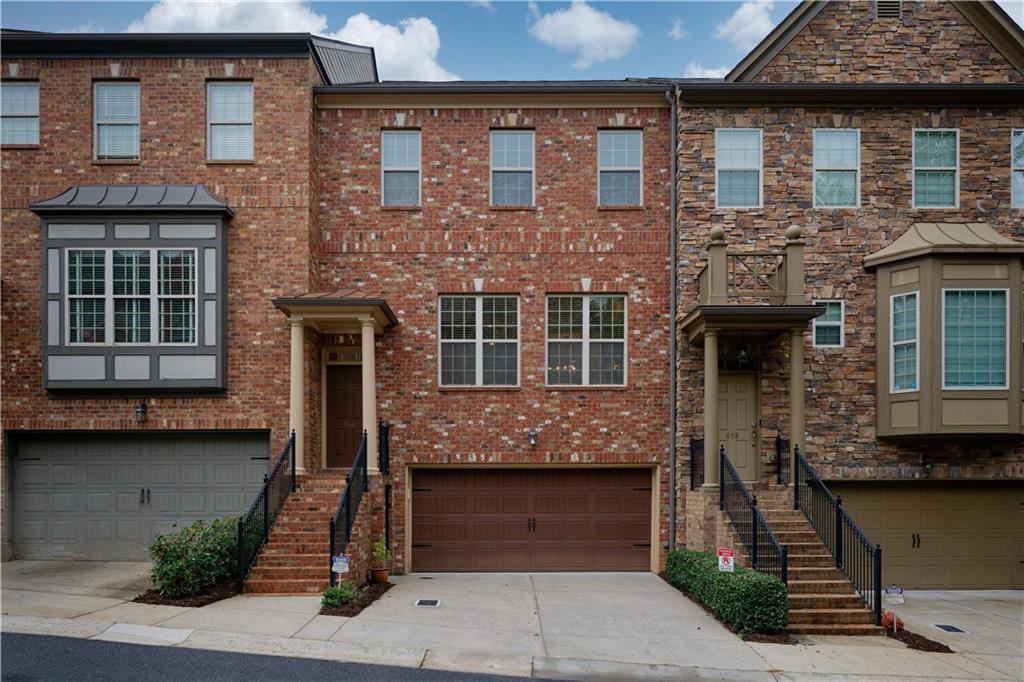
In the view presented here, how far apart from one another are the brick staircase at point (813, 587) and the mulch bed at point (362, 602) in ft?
18.4

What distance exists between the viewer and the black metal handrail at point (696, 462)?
13.7 metres

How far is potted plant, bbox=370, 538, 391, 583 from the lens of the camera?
12.7 meters

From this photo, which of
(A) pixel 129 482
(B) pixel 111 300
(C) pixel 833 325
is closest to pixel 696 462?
(C) pixel 833 325

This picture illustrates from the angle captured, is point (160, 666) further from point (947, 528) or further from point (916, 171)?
point (916, 171)

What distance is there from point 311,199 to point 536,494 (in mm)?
6981

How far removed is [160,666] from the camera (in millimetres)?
7992

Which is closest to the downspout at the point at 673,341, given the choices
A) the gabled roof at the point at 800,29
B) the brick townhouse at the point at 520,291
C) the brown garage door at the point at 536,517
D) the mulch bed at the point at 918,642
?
the brick townhouse at the point at 520,291

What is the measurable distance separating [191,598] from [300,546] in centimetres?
168

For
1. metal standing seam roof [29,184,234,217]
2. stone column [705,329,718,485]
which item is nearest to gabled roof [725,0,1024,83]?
stone column [705,329,718,485]

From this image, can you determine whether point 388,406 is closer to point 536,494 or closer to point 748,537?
point 536,494

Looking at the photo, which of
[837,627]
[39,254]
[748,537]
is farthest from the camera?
[39,254]

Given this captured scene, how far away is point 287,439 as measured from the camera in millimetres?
13773

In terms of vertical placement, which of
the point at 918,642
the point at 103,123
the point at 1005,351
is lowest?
the point at 918,642

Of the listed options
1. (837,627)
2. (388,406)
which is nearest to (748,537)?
(837,627)
